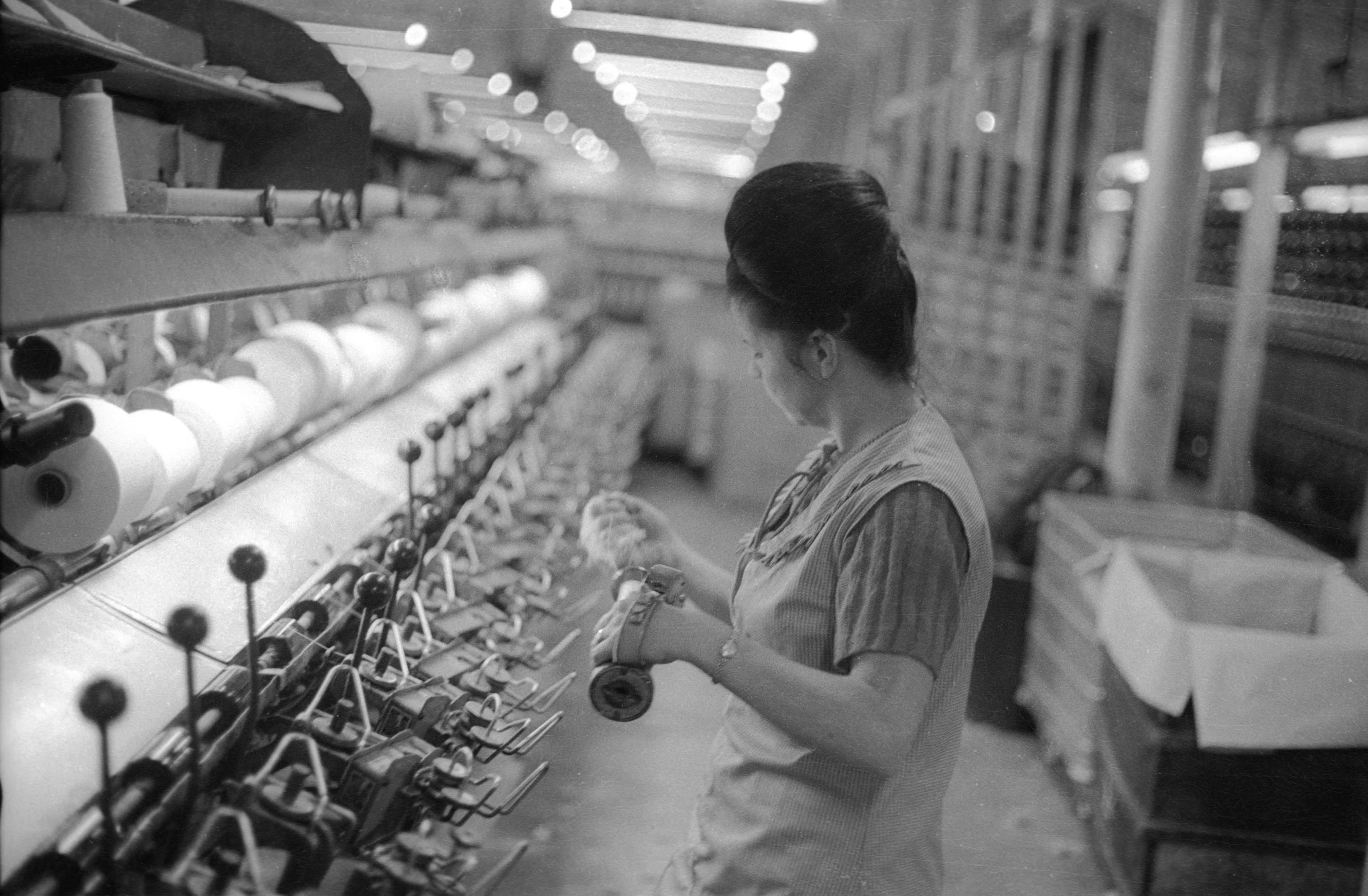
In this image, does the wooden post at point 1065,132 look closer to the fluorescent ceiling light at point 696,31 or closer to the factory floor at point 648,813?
the fluorescent ceiling light at point 696,31

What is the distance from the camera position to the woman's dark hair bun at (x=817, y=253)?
1317 millimetres

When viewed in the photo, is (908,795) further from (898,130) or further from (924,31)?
(898,130)

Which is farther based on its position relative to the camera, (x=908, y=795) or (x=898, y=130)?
(x=898, y=130)

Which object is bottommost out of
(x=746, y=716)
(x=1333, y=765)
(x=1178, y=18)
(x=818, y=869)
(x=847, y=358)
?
(x=1333, y=765)

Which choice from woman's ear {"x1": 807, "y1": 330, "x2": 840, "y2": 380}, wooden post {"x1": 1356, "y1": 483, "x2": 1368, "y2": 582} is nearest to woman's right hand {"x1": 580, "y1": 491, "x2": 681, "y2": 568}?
woman's ear {"x1": 807, "y1": 330, "x2": 840, "y2": 380}

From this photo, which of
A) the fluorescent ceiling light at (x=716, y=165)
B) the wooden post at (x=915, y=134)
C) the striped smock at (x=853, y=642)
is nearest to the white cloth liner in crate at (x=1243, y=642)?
the striped smock at (x=853, y=642)

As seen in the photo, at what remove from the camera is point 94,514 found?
1330 mm

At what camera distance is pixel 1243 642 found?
8.08 feet

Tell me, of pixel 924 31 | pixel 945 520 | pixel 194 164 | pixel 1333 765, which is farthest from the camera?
pixel 924 31

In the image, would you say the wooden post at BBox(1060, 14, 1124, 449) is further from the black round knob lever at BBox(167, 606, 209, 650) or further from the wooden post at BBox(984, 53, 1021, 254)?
the black round knob lever at BBox(167, 606, 209, 650)

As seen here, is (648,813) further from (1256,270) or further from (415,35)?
(1256,270)

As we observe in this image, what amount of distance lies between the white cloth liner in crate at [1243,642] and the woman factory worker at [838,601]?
1.30 metres

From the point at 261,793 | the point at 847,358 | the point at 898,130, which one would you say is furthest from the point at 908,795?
the point at 898,130

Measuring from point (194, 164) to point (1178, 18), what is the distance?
2639 mm
